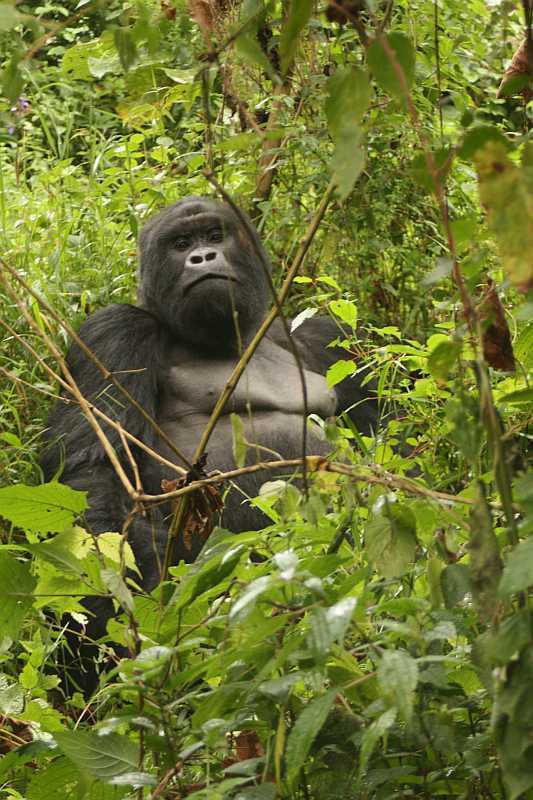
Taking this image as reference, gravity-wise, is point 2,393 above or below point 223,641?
below

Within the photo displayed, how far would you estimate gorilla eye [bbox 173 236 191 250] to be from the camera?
4.43 m

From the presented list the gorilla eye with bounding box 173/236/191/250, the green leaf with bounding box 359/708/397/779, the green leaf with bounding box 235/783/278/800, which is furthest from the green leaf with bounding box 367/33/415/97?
the gorilla eye with bounding box 173/236/191/250

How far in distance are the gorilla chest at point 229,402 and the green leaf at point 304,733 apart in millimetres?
2812

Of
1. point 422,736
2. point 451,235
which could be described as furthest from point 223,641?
point 451,235

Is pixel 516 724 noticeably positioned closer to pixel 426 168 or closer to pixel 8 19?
pixel 426 168

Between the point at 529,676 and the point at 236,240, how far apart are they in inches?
131

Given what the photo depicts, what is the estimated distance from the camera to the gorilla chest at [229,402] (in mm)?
4262

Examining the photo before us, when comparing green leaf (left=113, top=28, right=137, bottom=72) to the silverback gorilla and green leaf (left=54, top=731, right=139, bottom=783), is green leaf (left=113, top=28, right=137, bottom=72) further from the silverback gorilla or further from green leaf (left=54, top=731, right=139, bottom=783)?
the silverback gorilla

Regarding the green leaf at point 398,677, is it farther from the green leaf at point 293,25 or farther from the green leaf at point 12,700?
the green leaf at point 12,700

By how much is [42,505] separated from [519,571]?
828 millimetres

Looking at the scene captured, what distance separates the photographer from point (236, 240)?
14.6ft

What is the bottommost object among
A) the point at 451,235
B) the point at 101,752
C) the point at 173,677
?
the point at 101,752

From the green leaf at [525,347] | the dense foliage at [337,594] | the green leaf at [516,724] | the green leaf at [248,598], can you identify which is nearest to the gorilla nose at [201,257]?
the dense foliage at [337,594]

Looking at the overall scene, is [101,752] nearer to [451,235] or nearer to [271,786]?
[271,786]
